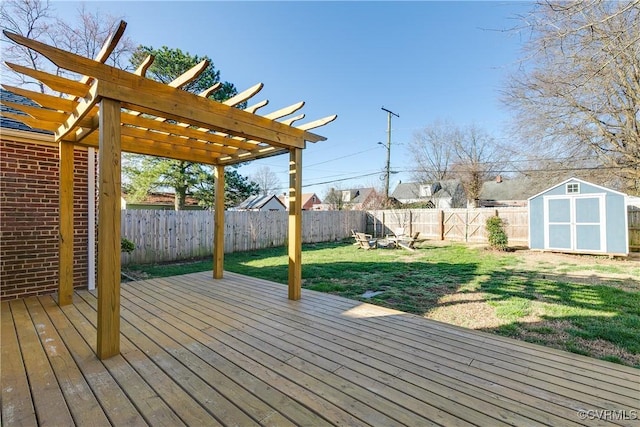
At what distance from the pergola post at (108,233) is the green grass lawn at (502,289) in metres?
3.20

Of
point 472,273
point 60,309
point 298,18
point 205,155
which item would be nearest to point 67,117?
point 205,155

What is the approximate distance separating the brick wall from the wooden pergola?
2.59ft

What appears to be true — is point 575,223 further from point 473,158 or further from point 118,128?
point 473,158

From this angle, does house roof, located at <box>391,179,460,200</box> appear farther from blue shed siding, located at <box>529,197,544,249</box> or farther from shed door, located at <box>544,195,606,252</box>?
shed door, located at <box>544,195,606,252</box>

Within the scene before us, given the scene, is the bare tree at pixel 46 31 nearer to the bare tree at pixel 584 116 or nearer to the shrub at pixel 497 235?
the bare tree at pixel 584 116

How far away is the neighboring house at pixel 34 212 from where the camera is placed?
3916 millimetres

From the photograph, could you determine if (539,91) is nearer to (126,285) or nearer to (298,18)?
(298,18)

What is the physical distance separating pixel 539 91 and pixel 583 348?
9181mm

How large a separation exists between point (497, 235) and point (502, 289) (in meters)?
5.95

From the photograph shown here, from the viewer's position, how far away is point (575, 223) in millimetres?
8977

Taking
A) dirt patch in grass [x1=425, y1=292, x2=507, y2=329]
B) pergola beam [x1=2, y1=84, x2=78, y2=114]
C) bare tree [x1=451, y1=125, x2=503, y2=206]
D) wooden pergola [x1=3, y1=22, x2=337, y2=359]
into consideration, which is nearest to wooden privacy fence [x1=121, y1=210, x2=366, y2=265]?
wooden pergola [x1=3, y1=22, x2=337, y2=359]

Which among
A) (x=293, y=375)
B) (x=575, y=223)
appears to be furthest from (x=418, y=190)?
(x=293, y=375)

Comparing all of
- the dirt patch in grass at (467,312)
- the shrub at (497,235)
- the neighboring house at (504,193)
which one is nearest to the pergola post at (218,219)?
the dirt patch in grass at (467,312)

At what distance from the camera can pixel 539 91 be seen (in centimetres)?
902
